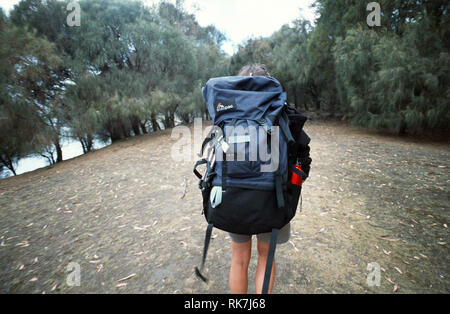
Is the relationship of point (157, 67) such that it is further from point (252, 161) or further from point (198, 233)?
point (252, 161)

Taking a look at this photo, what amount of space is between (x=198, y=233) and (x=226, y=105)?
198cm

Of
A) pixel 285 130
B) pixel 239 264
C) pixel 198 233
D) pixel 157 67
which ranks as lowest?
pixel 198 233

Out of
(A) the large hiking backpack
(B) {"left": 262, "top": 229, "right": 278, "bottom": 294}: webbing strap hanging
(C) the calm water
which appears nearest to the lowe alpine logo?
(A) the large hiking backpack

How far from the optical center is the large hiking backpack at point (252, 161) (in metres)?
1.03

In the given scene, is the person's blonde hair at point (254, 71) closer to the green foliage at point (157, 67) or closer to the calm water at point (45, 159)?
the green foliage at point (157, 67)

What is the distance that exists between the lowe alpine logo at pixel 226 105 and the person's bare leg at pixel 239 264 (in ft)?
2.63

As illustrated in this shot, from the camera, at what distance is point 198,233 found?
2.61 meters

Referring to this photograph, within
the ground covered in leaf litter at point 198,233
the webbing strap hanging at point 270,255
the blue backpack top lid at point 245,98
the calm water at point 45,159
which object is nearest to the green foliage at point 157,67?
the calm water at point 45,159

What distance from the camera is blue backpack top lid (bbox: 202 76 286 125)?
3.54 feet

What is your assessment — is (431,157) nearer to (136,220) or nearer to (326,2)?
(136,220)

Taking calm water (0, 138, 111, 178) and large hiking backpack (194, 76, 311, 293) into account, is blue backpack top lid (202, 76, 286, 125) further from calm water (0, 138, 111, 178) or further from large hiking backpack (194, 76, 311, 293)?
calm water (0, 138, 111, 178)

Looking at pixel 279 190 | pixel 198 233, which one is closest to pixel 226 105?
pixel 279 190

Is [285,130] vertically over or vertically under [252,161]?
over
